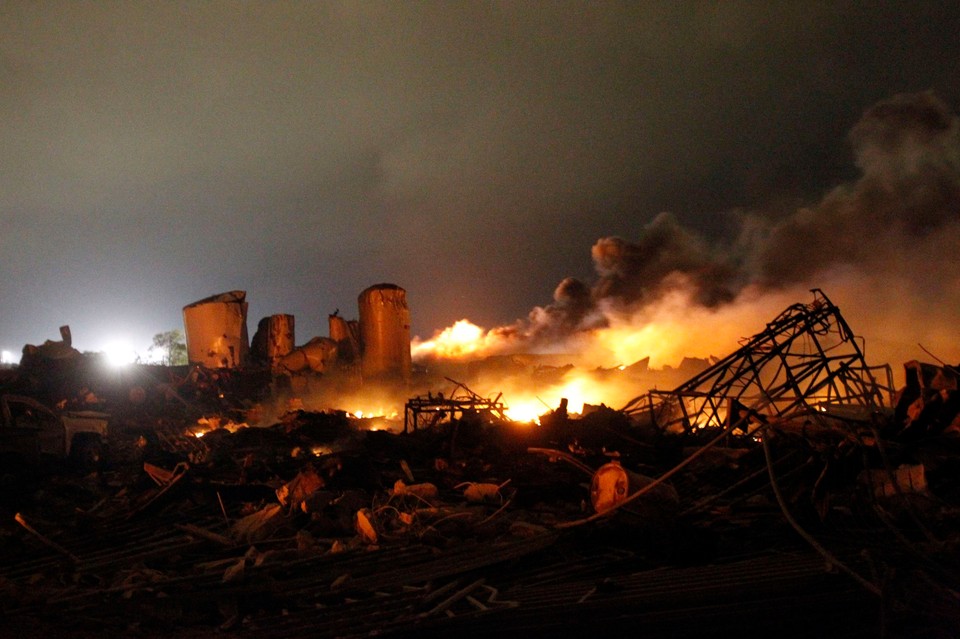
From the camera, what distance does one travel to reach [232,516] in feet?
30.4

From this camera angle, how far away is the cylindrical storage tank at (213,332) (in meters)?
25.3

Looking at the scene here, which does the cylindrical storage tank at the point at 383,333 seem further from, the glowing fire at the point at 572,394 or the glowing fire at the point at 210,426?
the glowing fire at the point at 210,426

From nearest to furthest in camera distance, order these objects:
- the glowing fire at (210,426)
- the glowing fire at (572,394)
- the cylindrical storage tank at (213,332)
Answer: the glowing fire at (210,426) < the glowing fire at (572,394) < the cylindrical storage tank at (213,332)

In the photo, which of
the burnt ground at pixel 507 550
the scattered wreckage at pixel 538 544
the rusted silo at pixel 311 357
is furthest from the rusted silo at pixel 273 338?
the burnt ground at pixel 507 550

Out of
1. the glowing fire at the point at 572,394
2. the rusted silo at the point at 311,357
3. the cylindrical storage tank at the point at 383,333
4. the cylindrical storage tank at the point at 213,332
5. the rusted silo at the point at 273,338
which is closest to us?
the glowing fire at the point at 572,394

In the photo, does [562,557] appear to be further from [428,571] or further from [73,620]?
[73,620]

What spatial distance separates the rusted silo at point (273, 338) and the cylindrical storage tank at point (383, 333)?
10.6 ft

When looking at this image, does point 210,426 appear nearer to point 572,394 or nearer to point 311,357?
point 311,357

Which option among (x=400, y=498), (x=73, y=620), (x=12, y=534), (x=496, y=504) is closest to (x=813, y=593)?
(x=496, y=504)

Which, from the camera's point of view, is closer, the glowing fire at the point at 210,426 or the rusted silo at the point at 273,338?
the glowing fire at the point at 210,426

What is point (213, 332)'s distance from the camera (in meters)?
25.3

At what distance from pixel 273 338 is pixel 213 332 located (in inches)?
103

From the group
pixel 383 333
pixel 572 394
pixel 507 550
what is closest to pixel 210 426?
pixel 383 333

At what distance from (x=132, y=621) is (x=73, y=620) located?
0.47 meters
